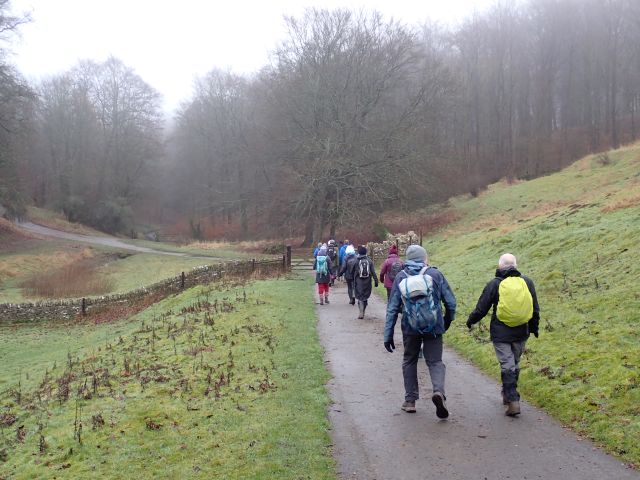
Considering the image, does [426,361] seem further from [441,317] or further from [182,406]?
[182,406]

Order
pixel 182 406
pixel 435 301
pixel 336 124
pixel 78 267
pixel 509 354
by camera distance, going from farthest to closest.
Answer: pixel 336 124 → pixel 78 267 → pixel 182 406 → pixel 509 354 → pixel 435 301

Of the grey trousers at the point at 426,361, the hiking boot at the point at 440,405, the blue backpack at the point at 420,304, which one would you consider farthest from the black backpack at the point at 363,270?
the hiking boot at the point at 440,405

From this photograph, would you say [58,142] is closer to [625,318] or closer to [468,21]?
[468,21]

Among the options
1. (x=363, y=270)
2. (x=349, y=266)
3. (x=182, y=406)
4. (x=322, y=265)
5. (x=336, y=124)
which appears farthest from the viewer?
(x=336, y=124)

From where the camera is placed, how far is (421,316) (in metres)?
6.23

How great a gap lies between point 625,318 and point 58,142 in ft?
211

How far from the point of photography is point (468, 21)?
5978 centimetres

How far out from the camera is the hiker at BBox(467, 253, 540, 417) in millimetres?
6293

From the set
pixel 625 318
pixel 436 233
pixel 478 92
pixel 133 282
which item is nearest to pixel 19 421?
pixel 625 318

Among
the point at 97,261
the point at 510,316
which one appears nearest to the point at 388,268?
the point at 510,316

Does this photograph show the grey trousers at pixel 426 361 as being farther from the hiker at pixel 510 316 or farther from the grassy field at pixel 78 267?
the grassy field at pixel 78 267

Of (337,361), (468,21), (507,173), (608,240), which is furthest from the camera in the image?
(468,21)

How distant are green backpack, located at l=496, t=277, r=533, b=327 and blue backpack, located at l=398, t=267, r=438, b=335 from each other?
0.79 metres

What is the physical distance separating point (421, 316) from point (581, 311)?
15.8ft
